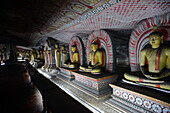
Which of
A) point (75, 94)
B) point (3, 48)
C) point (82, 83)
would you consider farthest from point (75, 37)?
point (3, 48)

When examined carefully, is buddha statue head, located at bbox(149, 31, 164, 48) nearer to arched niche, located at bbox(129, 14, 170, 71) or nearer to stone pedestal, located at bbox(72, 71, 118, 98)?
arched niche, located at bbox(129, 14, 170, 71)

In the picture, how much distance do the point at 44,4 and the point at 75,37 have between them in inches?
141

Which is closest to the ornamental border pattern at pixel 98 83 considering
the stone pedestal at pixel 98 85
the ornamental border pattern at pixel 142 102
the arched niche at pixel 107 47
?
the stone pedestal at pixel 98 85

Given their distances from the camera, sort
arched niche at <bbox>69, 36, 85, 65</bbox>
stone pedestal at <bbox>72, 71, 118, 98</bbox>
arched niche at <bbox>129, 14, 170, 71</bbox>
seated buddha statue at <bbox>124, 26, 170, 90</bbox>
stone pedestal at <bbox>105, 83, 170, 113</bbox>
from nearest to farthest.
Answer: stone pedestal at <bbox>105, 83, 170, 113</bbox>, seated buddha statue at <bbox>124, 26, 170, 90</bbox>, arched niche at <bbox>129, 14, 170, 71</bbox>, stone pedestal at <bbox>72, 71, 118, 98</bbox>, arched niche at <bbox>69, 36, 85, 65</bbox>

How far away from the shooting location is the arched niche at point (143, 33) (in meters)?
2.41

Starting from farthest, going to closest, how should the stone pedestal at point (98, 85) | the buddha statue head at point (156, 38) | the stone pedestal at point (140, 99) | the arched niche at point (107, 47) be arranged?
the arched niche at point (107, 47), the stone pedestal at point (98, 85), the buddha statue head at point (156, 38), the stone pedestal at point (140, 99)

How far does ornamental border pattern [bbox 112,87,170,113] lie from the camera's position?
171 cm

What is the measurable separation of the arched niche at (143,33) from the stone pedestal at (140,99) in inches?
51.5

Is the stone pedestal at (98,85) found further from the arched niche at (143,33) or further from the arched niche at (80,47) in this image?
the arched niche at (80,47)

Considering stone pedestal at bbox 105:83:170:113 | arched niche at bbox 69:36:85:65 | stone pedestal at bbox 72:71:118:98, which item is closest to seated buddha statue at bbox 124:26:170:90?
stone pedestal at bbox 105:83:170:113

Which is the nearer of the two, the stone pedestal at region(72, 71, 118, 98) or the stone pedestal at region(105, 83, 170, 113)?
the stone pedestal at region(105, 83, 170, 113)

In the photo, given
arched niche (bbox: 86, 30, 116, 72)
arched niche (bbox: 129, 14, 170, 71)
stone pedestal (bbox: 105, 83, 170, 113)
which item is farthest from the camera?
arched niche (bbox: 86, 30, 116, 72)

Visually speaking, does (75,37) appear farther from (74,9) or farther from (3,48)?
(3,48)

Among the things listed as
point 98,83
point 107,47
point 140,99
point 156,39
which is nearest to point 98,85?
point 98,83
